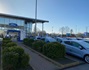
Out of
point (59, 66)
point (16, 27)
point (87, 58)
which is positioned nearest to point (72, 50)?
point (87, 58)

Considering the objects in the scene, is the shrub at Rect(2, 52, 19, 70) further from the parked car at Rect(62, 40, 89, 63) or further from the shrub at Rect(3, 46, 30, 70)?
the parked car at Rect(62, 40, 89, 63)

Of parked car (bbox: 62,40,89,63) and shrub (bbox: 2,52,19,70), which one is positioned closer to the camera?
shrub (bbox: 2,52,19,70)

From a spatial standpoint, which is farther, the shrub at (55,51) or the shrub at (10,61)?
the shrub at (55,51)

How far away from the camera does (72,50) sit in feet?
37.3

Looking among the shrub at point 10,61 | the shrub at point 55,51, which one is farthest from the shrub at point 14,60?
the shrub at point 55,51

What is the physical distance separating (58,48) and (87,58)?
264 cm

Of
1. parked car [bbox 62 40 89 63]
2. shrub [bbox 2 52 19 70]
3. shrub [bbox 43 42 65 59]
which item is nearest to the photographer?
shrub [bbox 2 52 19 70]

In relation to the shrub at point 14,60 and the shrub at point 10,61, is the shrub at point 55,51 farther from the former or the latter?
the shrub at point 10,61

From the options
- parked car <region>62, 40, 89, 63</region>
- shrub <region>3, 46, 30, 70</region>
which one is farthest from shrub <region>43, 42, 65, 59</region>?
shrub <region>3, 46, 30, 70</region>

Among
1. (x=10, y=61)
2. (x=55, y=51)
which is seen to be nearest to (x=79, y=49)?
(x=55, y=51)

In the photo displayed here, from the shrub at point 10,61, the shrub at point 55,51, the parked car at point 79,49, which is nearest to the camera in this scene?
the shrub at point 10,61

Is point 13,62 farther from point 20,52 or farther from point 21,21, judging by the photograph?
point 21,21

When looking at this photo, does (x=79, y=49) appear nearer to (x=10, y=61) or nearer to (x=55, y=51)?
(x=55, y=51)

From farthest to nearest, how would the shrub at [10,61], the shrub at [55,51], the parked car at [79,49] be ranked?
the parked car at [79,49], the shrub at [55,51], the shrub at [10,61]
